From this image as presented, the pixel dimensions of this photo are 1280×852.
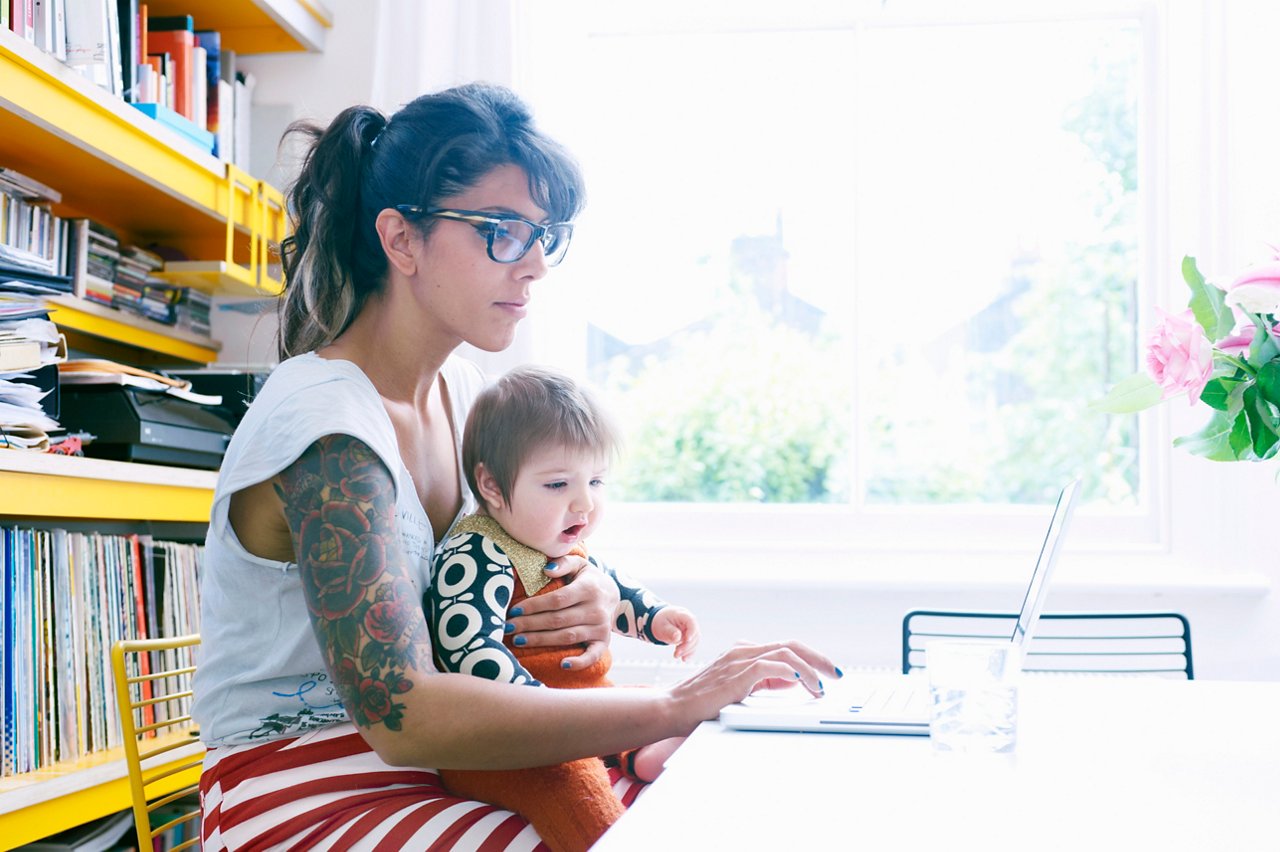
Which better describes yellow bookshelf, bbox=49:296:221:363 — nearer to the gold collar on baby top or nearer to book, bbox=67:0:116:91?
book, bbox=67:0:116:91

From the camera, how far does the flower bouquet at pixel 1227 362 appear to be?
37.3 inches

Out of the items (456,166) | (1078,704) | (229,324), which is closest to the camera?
(1078,704)

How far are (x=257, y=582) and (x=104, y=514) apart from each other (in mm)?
672

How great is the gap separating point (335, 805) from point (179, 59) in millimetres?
1702

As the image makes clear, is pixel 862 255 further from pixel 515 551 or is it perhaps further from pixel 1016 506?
pixel 515 551

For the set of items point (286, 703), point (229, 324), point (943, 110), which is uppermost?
point (943, 110)

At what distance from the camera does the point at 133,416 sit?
1.88 m

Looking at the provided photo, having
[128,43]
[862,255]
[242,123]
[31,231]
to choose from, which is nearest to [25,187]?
[31,231]

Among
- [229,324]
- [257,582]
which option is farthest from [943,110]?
[257,582]

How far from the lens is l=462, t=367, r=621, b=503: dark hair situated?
1421 millimetres

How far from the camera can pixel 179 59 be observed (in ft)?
7.46

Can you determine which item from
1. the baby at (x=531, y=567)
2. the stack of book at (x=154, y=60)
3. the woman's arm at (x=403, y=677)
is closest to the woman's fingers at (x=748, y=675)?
the woman's arm at (x=403, y=677)

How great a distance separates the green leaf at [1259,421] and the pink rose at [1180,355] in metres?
0.04

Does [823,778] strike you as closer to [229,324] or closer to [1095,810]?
[1095,810]
